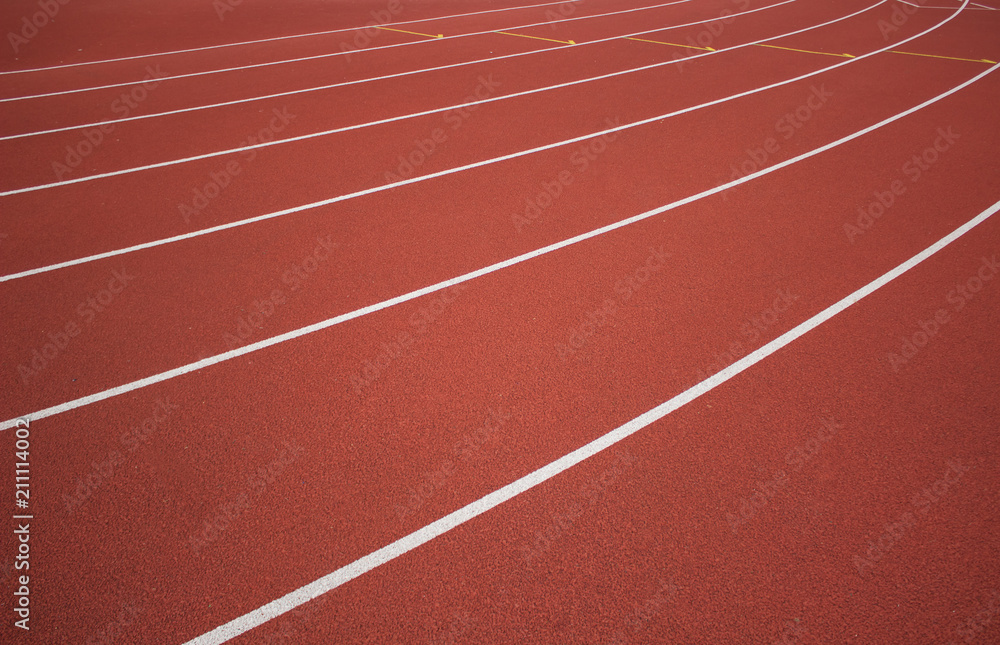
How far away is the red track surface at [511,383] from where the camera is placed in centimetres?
241

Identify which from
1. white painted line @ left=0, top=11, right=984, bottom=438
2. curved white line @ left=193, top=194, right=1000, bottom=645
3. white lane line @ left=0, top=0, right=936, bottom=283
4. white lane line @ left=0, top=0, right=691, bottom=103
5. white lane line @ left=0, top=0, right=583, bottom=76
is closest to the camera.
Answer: curved white line @ left=193, top=194, right=1000, bottom=645

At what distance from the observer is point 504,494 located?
2.80 metres

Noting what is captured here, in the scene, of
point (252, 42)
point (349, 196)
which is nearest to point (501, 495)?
point (349, 196)

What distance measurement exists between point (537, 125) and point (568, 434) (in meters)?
4.79

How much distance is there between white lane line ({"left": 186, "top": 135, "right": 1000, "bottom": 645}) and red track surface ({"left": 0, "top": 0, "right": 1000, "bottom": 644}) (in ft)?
0.11

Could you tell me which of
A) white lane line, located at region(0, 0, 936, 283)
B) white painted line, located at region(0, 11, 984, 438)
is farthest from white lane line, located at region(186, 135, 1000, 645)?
white lane line, located at region(0, 0, 936, 283)

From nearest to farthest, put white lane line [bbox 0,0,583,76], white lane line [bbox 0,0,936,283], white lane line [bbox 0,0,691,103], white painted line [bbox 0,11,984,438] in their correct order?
white painted line [bbox 0,11,984,438], white lane line [bbox 0,0,936,283], white lane line [bbox 0,0,691,103], white lane line [bbox 0,0,583,76]

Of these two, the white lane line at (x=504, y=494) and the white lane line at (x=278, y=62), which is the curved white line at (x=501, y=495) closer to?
the white lane line at (x=504, y=494)

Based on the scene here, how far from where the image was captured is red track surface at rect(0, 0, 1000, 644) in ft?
7.92

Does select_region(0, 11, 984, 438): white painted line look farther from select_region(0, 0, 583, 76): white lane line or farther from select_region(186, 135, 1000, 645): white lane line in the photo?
select_region(0, 0, 583, 76): white lane line

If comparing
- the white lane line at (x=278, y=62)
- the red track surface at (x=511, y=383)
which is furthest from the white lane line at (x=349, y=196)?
the white lane line at (x=278, y=62)

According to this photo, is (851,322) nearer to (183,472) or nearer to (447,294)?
(447,294)

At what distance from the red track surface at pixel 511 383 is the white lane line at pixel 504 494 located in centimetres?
3

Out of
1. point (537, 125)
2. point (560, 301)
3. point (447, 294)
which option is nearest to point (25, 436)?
point (447, 294)
